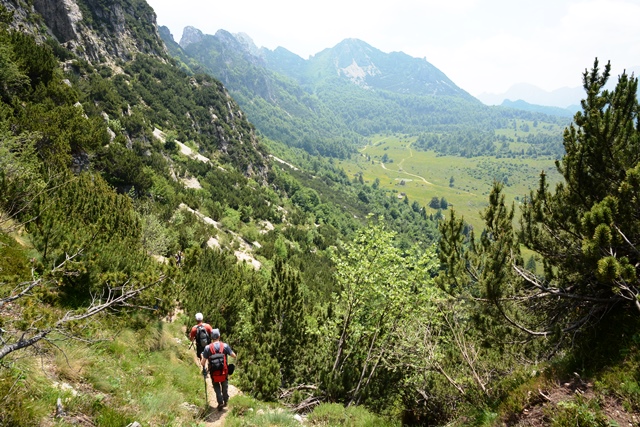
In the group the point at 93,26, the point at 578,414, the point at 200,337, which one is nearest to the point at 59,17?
the point at 93,26

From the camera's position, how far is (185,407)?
7348 mm

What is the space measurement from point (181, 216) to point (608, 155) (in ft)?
95.0

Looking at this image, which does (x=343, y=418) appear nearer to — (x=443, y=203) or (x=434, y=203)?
(x=434, y=203)

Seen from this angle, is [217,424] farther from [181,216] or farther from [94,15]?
[94,15]

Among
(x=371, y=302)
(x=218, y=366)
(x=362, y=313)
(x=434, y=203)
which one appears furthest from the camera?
(x=434, y=203)

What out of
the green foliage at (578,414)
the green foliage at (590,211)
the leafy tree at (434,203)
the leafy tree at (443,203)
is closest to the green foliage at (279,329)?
the green foliage at (578,414)

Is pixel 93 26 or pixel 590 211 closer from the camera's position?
pixel 590 211

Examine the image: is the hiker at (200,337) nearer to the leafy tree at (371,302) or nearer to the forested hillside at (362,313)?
the forested hillside at (362,313)

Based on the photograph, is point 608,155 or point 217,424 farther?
point 217,424

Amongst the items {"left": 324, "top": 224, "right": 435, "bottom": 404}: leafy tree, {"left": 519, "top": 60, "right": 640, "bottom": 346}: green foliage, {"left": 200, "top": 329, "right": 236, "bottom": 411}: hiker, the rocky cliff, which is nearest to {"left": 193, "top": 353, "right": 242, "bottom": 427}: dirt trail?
{"left": 200, "top": 329, "right": 236, "bottom": 411}: hiker

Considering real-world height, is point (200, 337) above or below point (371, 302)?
below

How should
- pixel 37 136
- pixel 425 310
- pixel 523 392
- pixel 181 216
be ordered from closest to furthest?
1. pixel 523 392
2. pixel 425 310
3. pixel 37 136
4. pixel 181 216

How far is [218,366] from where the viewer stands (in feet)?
25.5

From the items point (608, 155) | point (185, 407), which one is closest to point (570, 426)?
point (608, 155)
